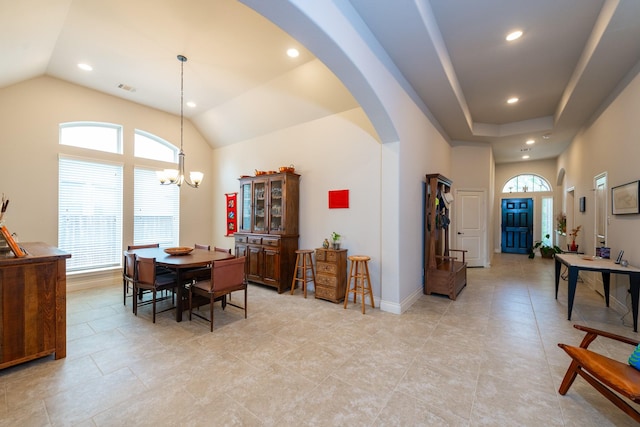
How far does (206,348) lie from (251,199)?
301 cm

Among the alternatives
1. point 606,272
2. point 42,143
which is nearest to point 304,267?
point 606,272

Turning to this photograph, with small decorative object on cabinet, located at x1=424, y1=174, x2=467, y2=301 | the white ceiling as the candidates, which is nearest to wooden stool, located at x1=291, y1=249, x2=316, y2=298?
small decorative object on cabinet, located at x1=424, y1=174, x2=467, y2=301

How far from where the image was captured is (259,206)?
17.0 ft

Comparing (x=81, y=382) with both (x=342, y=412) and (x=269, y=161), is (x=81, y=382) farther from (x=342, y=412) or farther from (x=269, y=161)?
(x=269, y=161)

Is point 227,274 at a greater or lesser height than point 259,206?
lesser

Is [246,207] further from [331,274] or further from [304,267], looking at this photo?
[331,274]

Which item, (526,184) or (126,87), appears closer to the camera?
(126,87)

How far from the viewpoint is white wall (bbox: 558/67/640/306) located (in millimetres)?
3316

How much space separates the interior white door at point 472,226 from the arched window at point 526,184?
3597 millimetres

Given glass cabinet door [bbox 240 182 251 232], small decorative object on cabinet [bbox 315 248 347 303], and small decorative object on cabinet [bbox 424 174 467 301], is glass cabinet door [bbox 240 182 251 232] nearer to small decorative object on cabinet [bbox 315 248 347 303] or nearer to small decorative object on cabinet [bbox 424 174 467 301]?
small decorative object on cabinet [bbox 315 248 347 303]

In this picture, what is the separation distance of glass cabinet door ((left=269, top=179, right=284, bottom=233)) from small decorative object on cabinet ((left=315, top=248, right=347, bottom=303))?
1100 millimetres

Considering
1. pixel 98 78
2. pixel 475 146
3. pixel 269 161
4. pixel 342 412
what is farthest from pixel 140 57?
pixel 475 146

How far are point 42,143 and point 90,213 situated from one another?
1.31m

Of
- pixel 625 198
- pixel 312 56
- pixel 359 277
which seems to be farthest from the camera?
pixel 359 277
